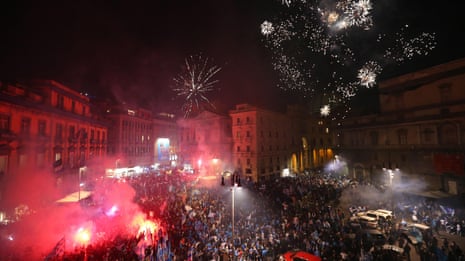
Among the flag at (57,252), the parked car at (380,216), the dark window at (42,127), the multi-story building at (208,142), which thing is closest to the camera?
the flag at (57,252)

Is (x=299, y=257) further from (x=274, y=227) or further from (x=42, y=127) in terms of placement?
(x=42, y=127)

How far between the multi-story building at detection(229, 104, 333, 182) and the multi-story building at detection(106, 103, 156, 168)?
77.9 feet

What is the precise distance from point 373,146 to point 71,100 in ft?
138

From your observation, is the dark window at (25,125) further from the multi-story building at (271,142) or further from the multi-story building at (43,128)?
the multi-story building at (271,142)

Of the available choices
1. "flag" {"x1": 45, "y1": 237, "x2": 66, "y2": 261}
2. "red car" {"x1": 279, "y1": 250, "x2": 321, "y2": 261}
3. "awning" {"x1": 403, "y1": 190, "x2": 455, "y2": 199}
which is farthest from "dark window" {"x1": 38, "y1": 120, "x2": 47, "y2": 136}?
"awning" {"x1": 403, "y1": 190, "x2": 455, "y2": 199}

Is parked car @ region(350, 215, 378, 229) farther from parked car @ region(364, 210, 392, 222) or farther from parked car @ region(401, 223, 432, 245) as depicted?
parked car @ region(401, 223, 432, 245)

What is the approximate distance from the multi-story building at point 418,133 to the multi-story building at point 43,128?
36367 millimetres

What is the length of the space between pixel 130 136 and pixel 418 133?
165 feet

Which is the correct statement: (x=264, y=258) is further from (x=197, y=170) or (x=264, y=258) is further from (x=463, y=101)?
(x=197, y=170)

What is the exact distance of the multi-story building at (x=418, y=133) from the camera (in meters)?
23.3

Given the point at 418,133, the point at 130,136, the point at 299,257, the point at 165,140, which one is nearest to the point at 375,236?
the point at 299,257

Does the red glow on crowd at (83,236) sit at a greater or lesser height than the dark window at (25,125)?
lesser

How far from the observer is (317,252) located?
11734 mm

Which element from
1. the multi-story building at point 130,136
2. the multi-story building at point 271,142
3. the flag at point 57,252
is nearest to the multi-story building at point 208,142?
the multi-story building at point 271,142
